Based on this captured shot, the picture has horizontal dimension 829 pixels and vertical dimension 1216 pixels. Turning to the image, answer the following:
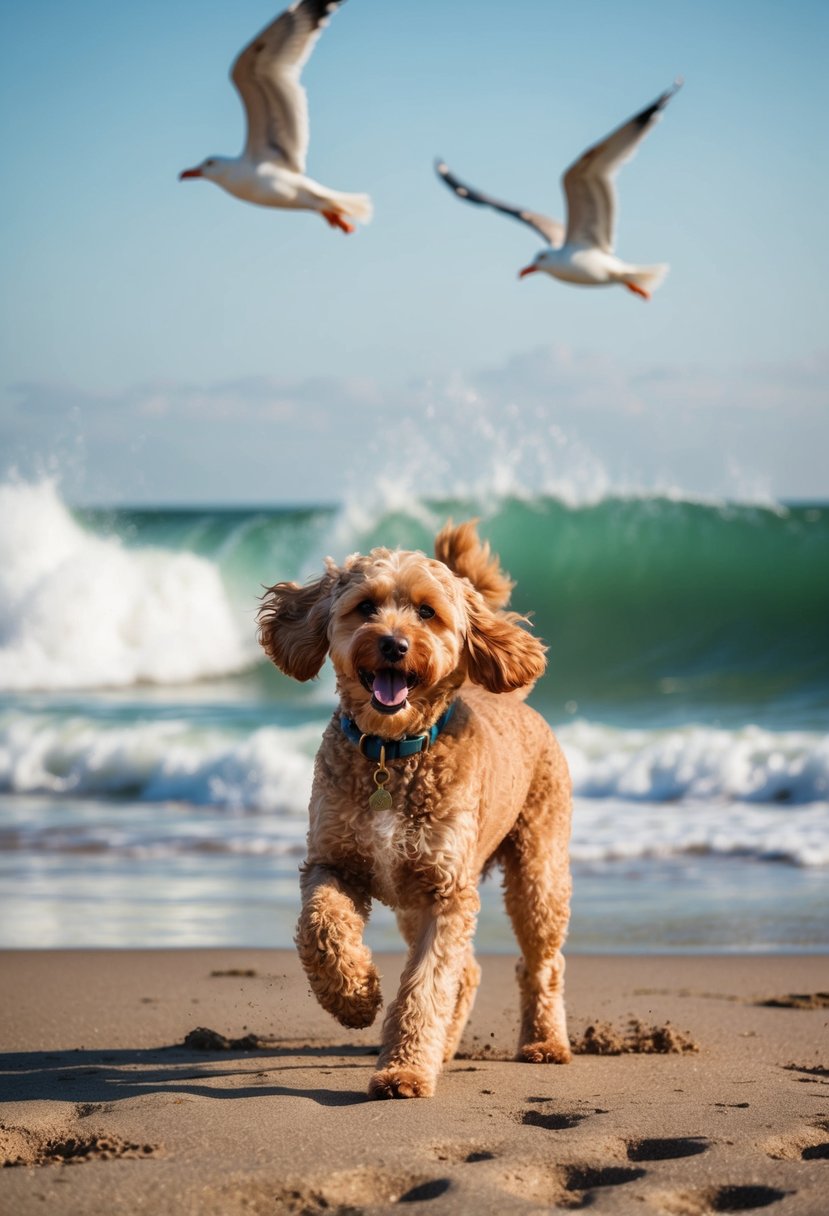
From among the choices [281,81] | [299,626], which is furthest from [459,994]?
[281,81]

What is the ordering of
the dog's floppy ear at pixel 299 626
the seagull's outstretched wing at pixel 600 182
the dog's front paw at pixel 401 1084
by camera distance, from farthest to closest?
the seagull's outstretched wing at pixel 600 182 → the dog's floppy ear at pixel 299 626 → the dog's front paw at pixel 401 1084

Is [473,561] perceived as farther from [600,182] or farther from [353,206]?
[600,182]

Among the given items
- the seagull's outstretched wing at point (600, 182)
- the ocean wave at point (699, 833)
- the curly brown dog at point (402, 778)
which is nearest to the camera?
the curly brown dog at point (402, 778)

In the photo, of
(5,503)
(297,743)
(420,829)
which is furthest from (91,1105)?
(5,503)

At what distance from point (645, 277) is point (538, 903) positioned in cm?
951

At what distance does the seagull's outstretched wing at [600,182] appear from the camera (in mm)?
11719

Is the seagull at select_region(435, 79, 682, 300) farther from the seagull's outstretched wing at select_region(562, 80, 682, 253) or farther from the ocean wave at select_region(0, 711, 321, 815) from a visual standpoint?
the ocean wave at select_region(0, 711, 321, 815)

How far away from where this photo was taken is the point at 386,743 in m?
4.44

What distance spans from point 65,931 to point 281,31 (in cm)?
610

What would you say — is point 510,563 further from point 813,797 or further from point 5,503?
point 813,797

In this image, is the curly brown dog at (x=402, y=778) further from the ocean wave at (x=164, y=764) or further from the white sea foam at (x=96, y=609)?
the white sea foam at (x=96, y=609)

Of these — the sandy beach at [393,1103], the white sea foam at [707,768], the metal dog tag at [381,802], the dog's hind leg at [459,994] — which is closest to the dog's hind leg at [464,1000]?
the dog's hind leg at [459,994]

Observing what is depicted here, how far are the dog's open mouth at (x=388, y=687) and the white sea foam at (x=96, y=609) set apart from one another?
60.7ft

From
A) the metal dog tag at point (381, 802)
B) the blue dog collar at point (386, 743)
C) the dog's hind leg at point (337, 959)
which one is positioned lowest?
the dog's hind leg at point (337, 959)
